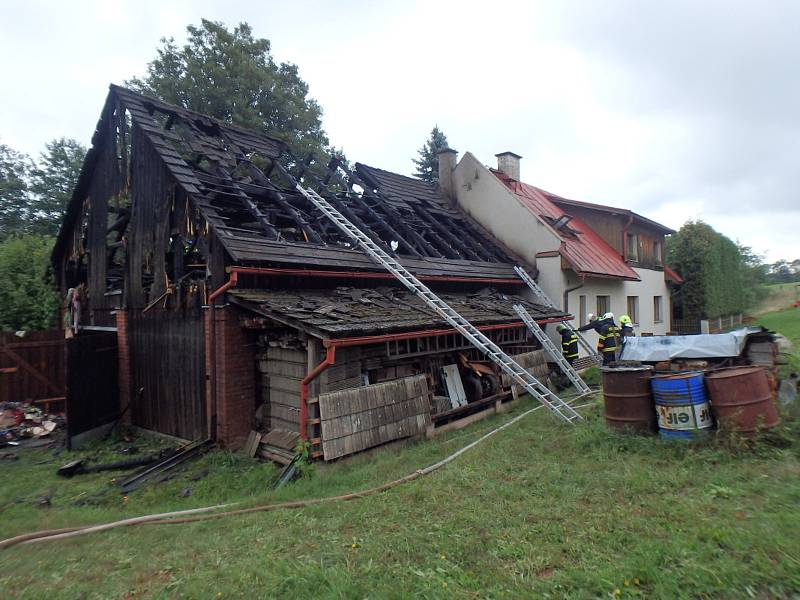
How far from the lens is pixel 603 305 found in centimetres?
1597

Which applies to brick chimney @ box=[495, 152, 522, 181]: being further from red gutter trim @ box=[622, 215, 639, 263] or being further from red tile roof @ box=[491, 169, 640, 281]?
red gutter trim @ box=[622, 215, 639, 263]

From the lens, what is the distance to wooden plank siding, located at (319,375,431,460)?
6906 millimetres

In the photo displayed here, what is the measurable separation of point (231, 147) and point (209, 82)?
18.6m

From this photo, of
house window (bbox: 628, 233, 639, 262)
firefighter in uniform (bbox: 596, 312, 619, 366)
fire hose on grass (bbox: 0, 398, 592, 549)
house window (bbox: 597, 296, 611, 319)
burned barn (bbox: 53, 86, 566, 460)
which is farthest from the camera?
house window (bbox: 628, 233, 639, 262)

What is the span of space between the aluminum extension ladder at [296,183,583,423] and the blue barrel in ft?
5.62

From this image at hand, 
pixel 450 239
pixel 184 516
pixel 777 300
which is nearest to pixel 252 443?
pixel 184 516

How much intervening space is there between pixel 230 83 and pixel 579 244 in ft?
72.0

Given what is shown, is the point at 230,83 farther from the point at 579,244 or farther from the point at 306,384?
the point at 306,384

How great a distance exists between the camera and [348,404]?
23.6 feet

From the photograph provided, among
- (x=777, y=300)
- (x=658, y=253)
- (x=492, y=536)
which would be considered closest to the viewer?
(x=492, y=536)

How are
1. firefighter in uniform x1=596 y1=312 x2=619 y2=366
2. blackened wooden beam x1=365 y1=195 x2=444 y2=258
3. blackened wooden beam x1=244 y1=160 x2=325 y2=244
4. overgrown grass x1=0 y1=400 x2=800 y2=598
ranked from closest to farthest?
overgrown grass x1=0 y1=400 x2=800 y2=598 → blackened wooden beam x1=244 y1=160 x2=325 y2=244 → firefighter in uniform x1=596 y1=312 x2=619 y2=366 → blackened wooden beam x1=365 y1=195 x2=444 y2=258

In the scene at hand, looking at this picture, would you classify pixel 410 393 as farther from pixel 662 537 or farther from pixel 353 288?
pixel 662 537

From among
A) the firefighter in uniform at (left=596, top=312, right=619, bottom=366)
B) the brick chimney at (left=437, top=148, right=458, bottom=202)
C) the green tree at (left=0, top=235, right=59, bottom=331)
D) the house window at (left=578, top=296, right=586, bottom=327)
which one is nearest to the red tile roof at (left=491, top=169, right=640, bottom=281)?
the house window at (left=578, top=296, right=586, bottom=327)

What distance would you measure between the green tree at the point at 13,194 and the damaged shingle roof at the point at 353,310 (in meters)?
23.7
